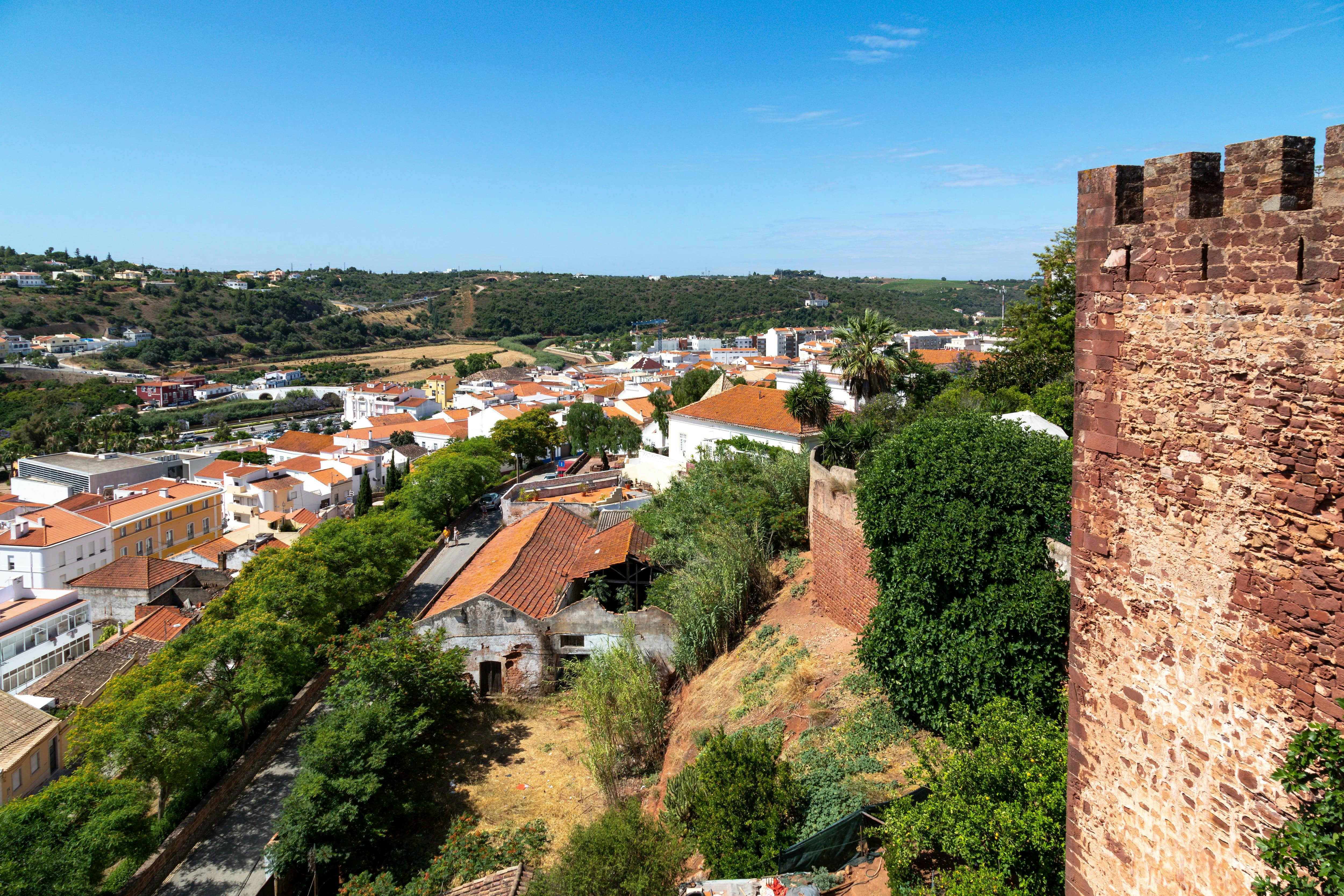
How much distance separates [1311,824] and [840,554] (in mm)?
13027

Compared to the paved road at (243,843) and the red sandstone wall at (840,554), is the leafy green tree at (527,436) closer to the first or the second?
the paved road at (243,843)

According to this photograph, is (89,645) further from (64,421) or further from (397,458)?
(64,421)

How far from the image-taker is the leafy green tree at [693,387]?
48688mm

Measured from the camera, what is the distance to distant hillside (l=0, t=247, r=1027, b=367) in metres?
134

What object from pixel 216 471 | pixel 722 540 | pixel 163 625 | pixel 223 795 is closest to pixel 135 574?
pixel 163 625

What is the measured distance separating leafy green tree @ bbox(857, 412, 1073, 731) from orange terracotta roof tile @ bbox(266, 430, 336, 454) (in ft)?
204

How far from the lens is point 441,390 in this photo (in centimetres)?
9538

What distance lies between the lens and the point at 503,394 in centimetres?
8219

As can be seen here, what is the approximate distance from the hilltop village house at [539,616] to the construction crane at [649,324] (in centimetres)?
13078

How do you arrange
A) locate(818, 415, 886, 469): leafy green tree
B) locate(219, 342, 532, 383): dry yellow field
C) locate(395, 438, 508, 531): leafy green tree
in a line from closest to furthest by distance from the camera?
locate(818, 415, 886, 469): leafy green tree → locate(395, 438, 508, 531): leafy green tree → locate(219, 342, 532, 383): dry yellow field

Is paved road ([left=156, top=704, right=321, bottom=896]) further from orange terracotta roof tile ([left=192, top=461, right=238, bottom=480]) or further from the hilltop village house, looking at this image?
orange terracotta roof tile ([left=192, top=461, right=238, bottom=480])

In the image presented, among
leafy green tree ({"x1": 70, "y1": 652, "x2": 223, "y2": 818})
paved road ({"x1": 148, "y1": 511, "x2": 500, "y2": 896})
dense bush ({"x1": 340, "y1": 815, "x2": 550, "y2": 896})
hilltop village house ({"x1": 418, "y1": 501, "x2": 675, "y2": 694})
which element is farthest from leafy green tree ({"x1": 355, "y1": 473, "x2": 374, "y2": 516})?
dense bush ({"x1": 340, "y1": 815, "x2": 550, "y2": 896})

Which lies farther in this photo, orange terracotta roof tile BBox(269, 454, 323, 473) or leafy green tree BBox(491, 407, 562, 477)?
orange terracotta roof tile BBox(269, 454, 323, 473)

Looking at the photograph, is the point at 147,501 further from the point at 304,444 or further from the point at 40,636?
the point at 304,444
